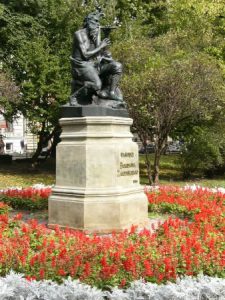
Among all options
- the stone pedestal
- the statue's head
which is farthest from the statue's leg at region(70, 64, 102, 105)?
the statue's head

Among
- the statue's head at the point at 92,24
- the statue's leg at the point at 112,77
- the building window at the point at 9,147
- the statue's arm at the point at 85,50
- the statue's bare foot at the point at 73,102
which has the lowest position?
the building window at the point at 9,147

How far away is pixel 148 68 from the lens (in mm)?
19875

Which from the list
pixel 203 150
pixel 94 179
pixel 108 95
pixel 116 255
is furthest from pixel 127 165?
pixel 203 150

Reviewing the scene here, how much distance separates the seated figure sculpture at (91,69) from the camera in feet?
32.3

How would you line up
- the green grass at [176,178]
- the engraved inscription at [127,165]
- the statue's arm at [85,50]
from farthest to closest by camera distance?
the green grass at [176,178] → the statue's arm at [85,50] → the engraved inscription at [127,165]

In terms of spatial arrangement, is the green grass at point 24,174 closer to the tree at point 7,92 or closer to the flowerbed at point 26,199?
the tree at point 7,92

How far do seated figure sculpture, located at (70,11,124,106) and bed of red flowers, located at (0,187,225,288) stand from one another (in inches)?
117

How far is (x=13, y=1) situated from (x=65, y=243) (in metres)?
21.5

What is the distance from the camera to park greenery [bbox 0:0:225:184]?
19.7m

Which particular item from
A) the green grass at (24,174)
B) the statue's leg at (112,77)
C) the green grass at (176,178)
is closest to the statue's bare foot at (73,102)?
the statue's leg at (112,77)

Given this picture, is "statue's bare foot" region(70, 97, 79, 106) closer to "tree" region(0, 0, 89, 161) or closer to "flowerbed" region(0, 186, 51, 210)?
"flowerbed" region(0, 186, 51, 210)

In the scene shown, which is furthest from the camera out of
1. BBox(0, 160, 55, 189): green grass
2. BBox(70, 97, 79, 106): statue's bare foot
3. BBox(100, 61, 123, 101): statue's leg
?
BBox(0, 160, 55, 189): green grass

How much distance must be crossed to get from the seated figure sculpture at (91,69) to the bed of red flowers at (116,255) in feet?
9.72

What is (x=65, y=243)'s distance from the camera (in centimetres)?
746
